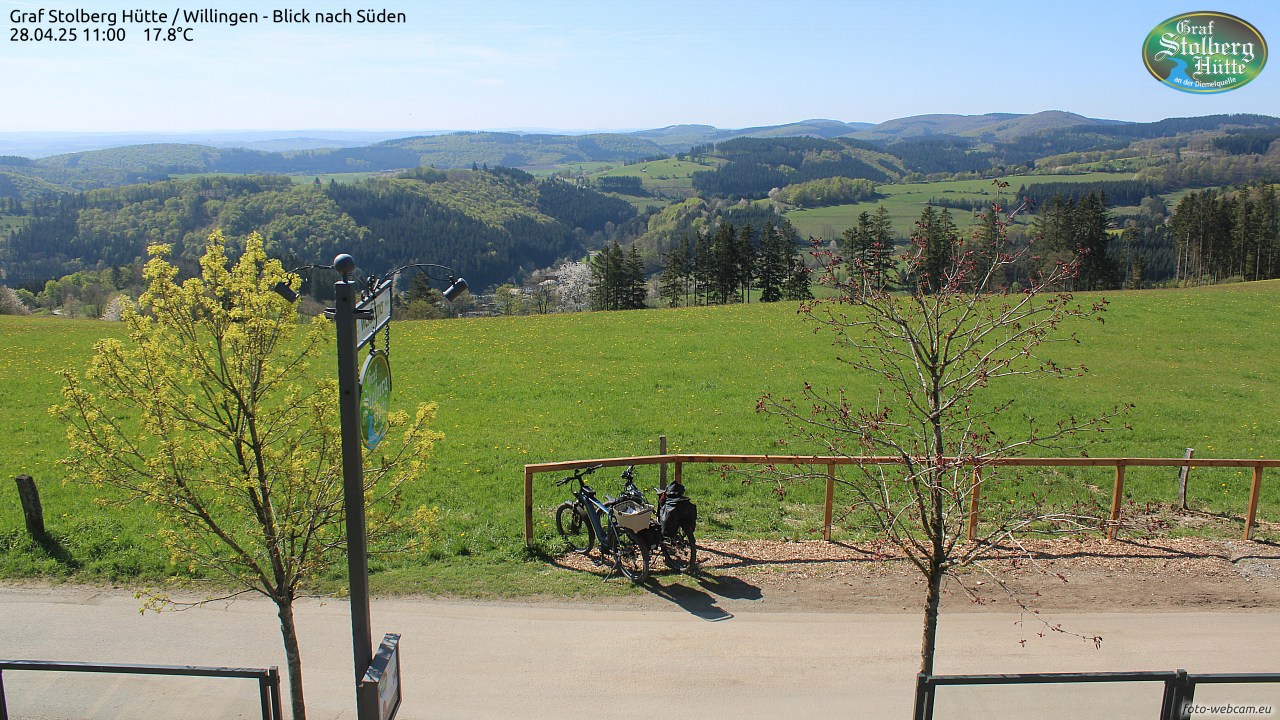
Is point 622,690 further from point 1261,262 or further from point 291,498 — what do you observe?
point 1261,262

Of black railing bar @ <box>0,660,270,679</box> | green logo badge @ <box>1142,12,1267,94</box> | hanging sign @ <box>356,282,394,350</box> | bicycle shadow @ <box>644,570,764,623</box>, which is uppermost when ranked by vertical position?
green logo badge @ <box>1142,12,1267,94</box>

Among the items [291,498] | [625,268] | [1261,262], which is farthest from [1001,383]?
[1261,262]

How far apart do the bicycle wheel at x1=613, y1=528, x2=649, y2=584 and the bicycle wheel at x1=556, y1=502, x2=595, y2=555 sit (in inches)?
22.3

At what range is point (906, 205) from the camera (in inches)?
6590

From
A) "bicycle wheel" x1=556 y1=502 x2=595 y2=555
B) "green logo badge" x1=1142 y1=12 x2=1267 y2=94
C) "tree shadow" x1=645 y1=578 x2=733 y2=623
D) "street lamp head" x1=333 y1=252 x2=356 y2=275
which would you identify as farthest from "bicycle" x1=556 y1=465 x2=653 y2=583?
"green logo badge" x1=1142 y1=12 x2=1267 y2=94

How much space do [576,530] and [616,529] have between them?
1.18 meters

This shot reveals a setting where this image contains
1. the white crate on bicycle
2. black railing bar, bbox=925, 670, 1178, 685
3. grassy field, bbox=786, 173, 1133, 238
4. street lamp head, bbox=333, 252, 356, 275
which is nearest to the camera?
street lamp head, bbox=333, 252, 356, 275

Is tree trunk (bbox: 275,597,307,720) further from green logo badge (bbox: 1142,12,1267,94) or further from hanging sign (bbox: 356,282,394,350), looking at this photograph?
green logo badge (bbox: 1142,12,1267,94)

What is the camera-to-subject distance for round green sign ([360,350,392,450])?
18.7 feet

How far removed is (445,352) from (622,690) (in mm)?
21020

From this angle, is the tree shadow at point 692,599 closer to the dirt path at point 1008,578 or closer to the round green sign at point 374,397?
the dirt path at point 1008,578

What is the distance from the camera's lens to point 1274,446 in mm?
17141

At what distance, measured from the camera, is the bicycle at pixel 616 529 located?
Result: 406 inches

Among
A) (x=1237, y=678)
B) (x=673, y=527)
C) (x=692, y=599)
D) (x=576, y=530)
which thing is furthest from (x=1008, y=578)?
(x=576, y=530)
